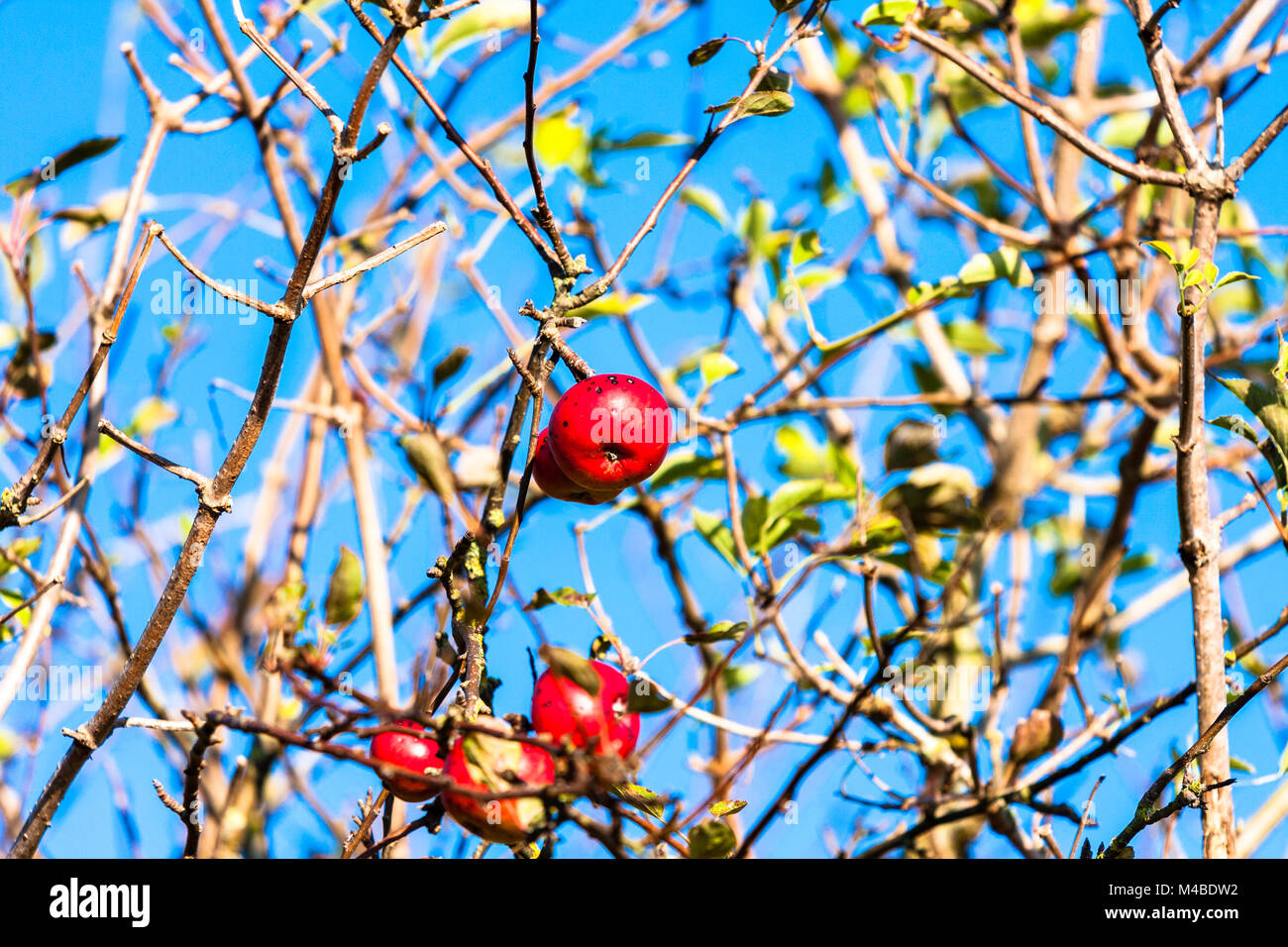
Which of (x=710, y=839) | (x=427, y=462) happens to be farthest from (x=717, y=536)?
(x=710, y=839)

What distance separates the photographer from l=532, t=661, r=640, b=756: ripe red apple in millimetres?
1187

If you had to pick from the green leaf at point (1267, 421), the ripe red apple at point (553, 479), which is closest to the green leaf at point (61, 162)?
the ripe red apple at point (553, 479)

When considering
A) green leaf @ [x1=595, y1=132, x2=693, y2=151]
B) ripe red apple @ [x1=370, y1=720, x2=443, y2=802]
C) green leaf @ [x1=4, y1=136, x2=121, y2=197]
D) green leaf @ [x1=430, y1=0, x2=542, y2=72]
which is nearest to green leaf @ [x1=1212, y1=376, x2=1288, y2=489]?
ripe red apple @ [x1=370, y1=720, x2=443, y2=802]

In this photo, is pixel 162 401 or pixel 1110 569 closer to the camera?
pixel 1110 569

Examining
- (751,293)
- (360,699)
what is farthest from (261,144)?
(360,699)

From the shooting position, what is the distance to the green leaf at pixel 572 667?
3.71 ft

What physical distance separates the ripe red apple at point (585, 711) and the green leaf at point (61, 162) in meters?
1.19

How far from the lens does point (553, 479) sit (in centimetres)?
140

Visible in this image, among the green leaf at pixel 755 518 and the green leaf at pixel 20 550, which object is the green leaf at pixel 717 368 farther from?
the green leaf at pixel 20 550

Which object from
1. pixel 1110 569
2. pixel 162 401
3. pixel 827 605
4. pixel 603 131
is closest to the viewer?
pixel 827 605

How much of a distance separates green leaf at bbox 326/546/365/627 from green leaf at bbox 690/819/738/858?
2.06 ft
